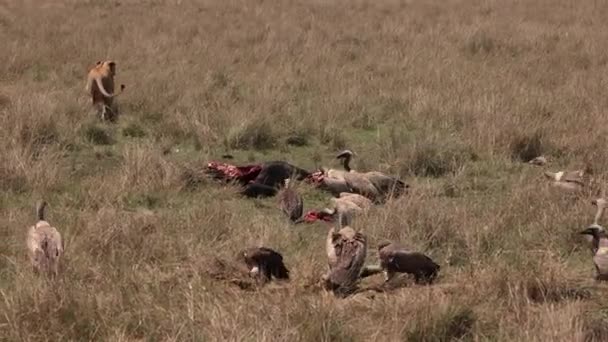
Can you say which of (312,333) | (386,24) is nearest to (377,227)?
(312,333)

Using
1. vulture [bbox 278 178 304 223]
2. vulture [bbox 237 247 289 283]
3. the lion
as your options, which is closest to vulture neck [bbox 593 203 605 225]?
vulture [bbox 278 178 304 223]

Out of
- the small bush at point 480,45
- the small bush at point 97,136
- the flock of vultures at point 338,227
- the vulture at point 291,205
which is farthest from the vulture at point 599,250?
the small bush at point 480,45

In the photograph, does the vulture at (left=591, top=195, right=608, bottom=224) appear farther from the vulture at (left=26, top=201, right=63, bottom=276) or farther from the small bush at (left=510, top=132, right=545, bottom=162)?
the vulture at (left=26, top=201, right=63, bottom=276)

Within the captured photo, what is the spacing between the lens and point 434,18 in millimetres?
20453

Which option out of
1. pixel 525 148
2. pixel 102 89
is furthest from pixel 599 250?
pixel 102 89

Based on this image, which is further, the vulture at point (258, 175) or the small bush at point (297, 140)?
the small bush at point (297, 140)

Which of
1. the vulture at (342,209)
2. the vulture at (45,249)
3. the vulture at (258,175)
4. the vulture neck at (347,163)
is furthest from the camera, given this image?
the vulture neck at (347,163)

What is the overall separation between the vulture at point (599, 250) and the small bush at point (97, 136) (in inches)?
223

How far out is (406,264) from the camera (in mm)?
5000

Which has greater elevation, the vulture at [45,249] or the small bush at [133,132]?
the vulture at [45,249]

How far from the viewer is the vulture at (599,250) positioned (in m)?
5.07

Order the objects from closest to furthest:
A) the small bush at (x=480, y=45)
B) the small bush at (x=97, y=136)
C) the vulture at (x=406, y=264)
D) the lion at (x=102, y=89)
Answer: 1. the vulture at (x=406, y=264)
2. the small bush at (x=97, y=136)
3. the lion at (x=102, y=89)
4. the small bush at (x=480, y=45)

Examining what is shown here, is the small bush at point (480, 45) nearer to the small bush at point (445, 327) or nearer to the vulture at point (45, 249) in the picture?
the small bush at point (445, 327)

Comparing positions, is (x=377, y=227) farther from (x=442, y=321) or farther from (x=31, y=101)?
(x=31, y=101)
